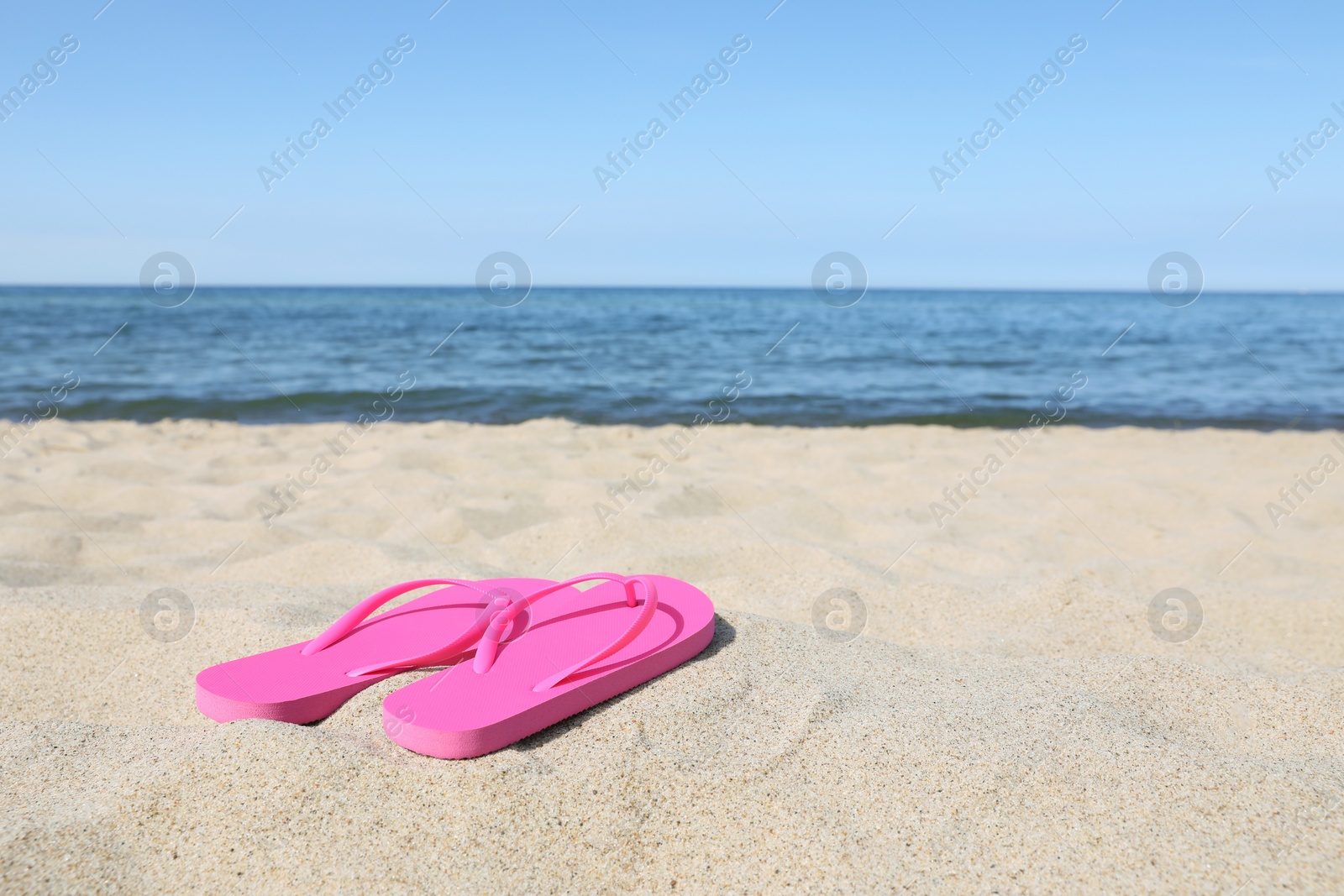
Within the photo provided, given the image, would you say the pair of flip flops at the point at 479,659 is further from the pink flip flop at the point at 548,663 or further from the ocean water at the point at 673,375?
the ocean water at the point at 673,375

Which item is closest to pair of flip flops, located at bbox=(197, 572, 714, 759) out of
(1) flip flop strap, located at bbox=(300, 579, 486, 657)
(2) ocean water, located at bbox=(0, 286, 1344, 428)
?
(1) flip flop strap, located at bbox=(300, 579, 486, 657)

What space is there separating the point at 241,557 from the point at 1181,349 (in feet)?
44.4

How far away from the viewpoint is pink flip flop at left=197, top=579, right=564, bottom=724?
174cm

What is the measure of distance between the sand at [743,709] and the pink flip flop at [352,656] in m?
0.08

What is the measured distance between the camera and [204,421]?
→ 680 cm

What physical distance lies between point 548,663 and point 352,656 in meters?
0.52

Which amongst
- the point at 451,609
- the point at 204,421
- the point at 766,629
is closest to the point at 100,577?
the point at 451,609

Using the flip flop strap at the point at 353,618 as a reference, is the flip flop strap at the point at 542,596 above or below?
above

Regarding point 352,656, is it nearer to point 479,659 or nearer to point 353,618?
point 353,618

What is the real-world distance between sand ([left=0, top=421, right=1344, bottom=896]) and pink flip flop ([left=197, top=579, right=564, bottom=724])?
0.25 feet

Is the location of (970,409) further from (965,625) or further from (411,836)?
(411,836)

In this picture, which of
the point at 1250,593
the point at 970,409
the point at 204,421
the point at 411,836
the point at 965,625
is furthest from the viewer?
the point at 970,409

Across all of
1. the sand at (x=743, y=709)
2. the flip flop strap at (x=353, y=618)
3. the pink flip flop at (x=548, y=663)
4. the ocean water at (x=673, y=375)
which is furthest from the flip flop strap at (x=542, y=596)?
the ocean water at (x=673, y=375)

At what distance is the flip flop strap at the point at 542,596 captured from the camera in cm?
173
